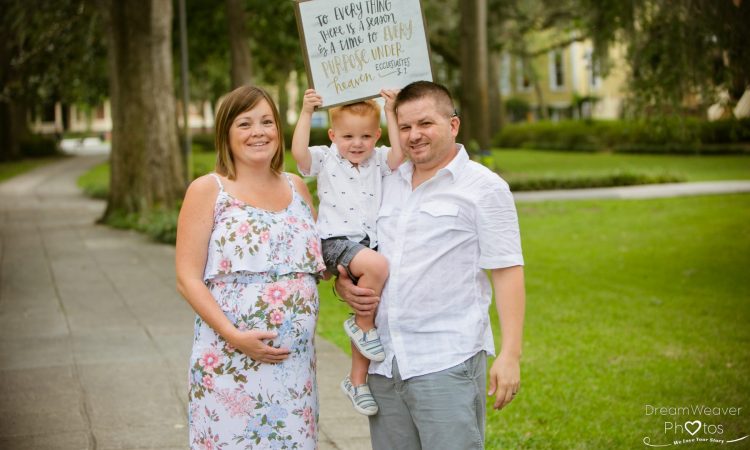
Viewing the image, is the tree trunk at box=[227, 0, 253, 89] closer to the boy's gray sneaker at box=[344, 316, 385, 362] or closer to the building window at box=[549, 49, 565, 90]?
the boy's gray sneaker at box=[344, 316, 385, 362]

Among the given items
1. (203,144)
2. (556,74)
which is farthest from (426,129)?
(556,74)

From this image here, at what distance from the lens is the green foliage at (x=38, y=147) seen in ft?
159

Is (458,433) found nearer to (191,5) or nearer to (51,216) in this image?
(51,216)

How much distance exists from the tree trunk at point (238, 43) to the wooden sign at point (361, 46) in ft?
71.6

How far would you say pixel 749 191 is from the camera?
2095cm

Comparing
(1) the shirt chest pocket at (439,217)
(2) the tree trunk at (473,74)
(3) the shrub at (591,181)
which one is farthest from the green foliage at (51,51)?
(1) the shirt chest pocket at (439,217)

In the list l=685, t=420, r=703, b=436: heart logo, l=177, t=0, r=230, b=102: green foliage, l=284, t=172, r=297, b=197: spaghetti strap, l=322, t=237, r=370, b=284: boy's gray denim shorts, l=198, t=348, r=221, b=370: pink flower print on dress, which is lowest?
l=685, t=420, r=703, b=436: heart logo

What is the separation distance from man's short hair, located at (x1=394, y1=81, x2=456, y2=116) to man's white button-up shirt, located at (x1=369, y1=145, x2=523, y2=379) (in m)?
0.19

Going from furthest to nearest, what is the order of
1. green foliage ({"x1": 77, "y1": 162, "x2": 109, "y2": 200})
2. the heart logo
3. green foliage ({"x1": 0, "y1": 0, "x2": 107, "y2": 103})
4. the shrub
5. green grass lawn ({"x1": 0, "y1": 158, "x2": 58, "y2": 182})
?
green grass lawn ({"x1": 0, "y1": 158, "x2": 58, "y2": 182})
green foliage ({"x1": 77, "y1": 162, "x2": 109, "y2": 200})
the shrub
green foliage ({"x1": 0, "y1": 0, "x2": 107, "y2": 103})
the heart logo

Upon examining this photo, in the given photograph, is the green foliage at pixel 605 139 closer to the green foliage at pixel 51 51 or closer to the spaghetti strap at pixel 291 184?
the green foliage at pixel 51 51

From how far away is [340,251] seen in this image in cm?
359

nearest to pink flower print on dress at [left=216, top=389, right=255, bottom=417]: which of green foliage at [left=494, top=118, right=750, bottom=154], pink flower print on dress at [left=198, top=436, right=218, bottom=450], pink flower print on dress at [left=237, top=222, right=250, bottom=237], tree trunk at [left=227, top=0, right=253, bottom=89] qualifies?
pink flower print on dress at [left=198, top=436, right=218, bottom=450]

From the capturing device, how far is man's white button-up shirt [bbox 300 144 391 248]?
3.61m

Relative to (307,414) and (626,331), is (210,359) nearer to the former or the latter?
(307,414)
